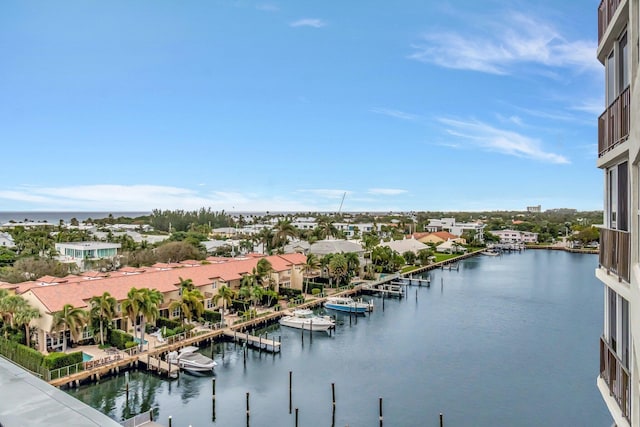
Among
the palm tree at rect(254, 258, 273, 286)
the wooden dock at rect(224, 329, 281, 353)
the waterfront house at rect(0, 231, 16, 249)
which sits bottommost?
the wooden dock at rect(224, 329, 281, 353)

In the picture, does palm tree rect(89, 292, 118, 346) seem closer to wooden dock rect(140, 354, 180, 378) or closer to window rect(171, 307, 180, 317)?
wooden dock rect(140, 354, 180, 378)

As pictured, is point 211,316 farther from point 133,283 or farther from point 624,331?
point 624,331

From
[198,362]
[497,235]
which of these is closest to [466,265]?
[497,235]

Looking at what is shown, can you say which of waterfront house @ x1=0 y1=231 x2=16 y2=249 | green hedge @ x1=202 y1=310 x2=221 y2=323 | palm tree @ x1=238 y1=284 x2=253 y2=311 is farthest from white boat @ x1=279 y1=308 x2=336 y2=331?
waterfront house @ x1=0 y1=231 x2=16 y2=249

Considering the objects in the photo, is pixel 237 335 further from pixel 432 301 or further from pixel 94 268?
pixel 94 268

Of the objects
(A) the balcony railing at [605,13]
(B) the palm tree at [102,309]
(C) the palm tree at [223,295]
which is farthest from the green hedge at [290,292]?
(A) the balcony railing at [605,13]

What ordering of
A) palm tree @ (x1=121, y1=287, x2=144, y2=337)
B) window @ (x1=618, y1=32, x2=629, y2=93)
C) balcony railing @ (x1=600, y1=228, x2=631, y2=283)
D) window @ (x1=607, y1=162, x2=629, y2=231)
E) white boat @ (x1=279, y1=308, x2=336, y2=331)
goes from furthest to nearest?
white boat @ (x1=279, y1=308, x2=336, y2=331) → palm tree @ (x1=121, y1=287, x2=144, y2=337) → window @ (x1=618, y1=32, x2=629, y2=93) → window @ (x1=607, y1=162, x2=629, y2=231) → balcony railing @ (x1=600, y1=228, x2=631, y2=283)
